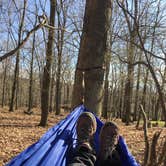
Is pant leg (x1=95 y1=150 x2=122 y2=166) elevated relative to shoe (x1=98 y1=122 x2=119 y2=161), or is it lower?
lower

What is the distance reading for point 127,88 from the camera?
20.6 meters

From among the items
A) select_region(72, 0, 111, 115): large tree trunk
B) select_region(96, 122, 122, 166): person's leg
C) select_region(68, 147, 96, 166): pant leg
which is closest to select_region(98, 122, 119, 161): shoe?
select_region(96, 122, 122, 166): person's leg

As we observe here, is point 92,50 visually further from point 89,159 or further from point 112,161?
point 89,159

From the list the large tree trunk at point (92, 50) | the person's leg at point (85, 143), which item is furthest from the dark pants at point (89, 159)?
the large tree trunk at point (92, 50)

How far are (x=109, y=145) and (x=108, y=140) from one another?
36 millimetres

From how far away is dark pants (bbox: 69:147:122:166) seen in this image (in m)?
2.13

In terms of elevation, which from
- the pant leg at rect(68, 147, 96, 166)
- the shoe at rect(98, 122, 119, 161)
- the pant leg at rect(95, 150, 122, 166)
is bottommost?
the pant leg at rect(95, 150, 122, 166)

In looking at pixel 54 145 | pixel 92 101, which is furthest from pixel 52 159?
pixel 92 101

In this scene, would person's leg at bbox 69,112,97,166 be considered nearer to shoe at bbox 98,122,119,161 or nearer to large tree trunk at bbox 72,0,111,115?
shoe at bbox 98,122,119,161

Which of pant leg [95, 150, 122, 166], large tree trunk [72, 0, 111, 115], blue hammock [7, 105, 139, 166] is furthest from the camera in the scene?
large tree trunk [72, 0, 111, 115]

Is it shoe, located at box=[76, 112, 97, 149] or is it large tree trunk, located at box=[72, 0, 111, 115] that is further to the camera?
large tree trunk, located at box=[72, 0, 111, 115]

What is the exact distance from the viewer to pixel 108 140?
8.19ft

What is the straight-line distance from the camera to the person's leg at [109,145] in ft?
7.98

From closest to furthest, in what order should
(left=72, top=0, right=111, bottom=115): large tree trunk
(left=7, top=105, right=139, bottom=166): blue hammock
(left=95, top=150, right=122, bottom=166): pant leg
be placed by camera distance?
1. (left=7, top=105, right=139, bottom=166): blue hammock
2. (left=95, top=150, right=122, bottom=166): pant leg
3. (left=72, top=0, right=111, bottom=115): large tree trunk
